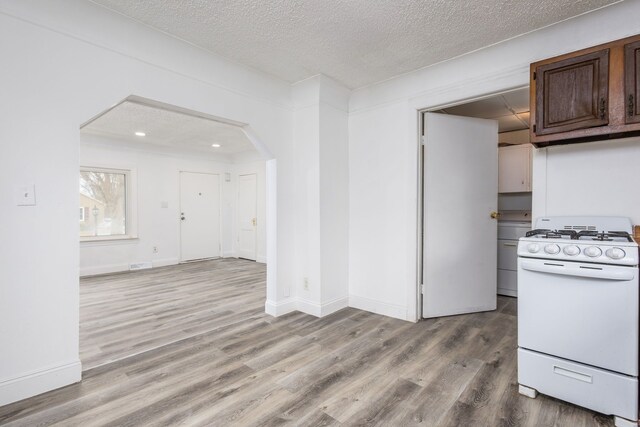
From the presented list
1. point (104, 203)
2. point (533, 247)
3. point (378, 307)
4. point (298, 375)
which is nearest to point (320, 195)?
point (378, 307)

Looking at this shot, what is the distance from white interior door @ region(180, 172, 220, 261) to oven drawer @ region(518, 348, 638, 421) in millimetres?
6249

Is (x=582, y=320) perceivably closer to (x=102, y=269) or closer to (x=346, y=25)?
(x=346, y=25)

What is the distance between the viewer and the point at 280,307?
329 cm

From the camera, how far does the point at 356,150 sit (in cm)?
352

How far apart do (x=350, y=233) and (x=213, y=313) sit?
1763 millimetres

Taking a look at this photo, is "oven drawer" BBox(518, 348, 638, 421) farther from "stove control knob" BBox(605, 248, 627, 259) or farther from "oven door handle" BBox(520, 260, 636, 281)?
"stove control knob" BBox(605, 248, 627, 259)

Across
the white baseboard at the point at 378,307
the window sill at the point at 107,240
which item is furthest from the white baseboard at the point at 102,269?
the white baseboard at the point at 378,307

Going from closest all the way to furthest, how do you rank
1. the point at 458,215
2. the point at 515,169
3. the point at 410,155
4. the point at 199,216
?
the point at 410,155
the point at 458,215
the point at 515,169
the point at 199,216

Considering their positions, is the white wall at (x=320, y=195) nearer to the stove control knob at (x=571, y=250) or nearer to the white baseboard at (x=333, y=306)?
the white baseboard at (x=333, y=306)

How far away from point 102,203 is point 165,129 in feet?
6.68

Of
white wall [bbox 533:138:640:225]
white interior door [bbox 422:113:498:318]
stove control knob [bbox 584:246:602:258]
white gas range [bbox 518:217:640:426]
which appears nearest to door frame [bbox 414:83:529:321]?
white interior door [bbox 422:113:498:318]

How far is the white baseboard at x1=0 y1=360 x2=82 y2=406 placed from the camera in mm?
Answer: 1781

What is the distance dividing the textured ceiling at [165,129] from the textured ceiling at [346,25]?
155 centimetres

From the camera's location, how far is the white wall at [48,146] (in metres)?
1.79
